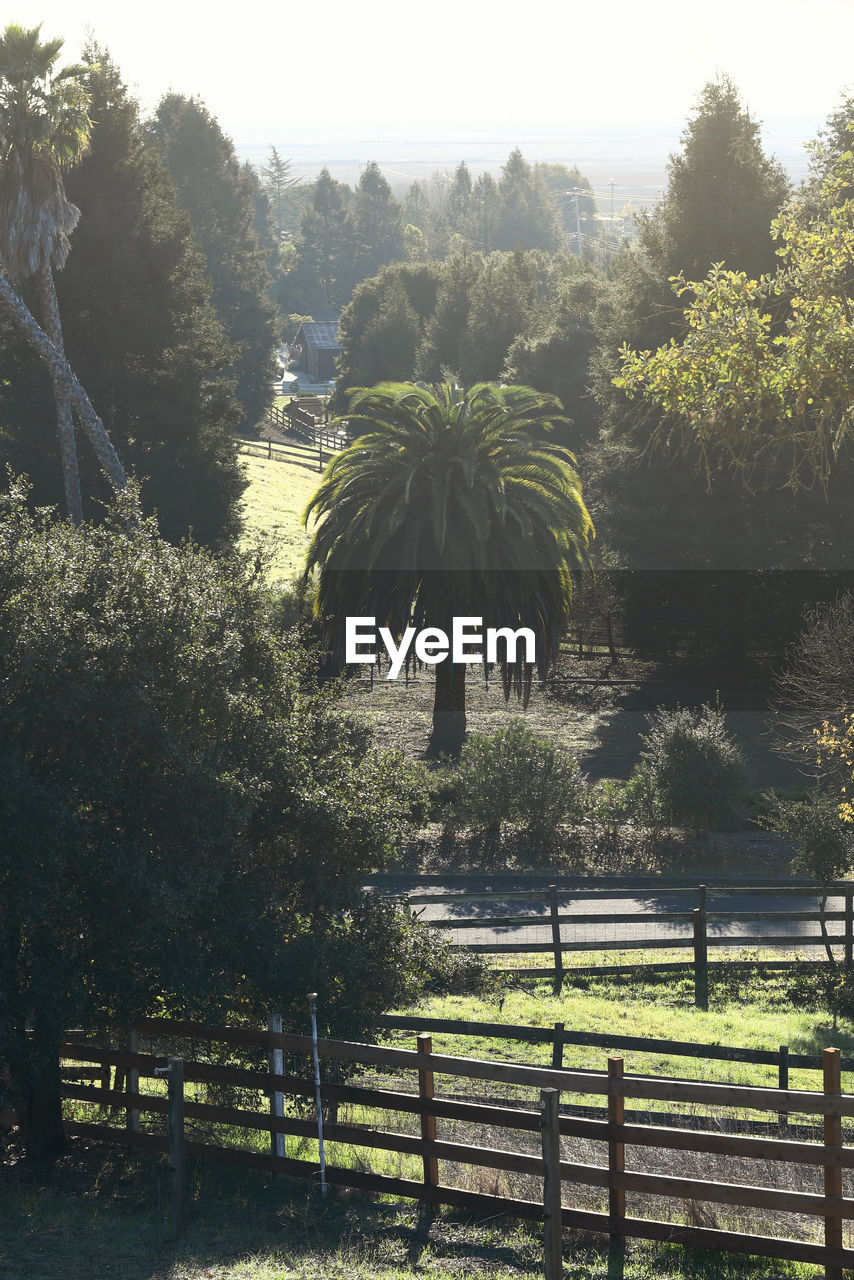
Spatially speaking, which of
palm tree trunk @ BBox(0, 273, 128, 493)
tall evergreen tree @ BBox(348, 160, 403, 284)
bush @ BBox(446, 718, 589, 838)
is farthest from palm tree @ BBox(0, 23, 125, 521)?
tall evergreen tree @ BBox(348, 160, 403, 284)

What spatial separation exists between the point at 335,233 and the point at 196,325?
14064cm

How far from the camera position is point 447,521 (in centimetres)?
2758

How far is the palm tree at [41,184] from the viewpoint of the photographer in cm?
3219

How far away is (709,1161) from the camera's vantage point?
10.5m

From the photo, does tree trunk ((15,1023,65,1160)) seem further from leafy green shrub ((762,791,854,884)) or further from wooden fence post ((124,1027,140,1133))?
leafy green shrub ((762,791,854,884))

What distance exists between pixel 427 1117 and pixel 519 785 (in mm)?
15489

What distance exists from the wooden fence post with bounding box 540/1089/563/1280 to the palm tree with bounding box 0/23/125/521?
1037 inches

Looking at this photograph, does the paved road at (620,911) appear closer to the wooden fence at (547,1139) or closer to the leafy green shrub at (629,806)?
the leafy green shrub at (629,806)

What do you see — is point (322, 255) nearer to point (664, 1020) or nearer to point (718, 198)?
point (718, 198)

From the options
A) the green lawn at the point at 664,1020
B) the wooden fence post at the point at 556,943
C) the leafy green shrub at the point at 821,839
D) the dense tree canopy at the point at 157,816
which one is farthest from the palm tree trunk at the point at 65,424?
the dense tree canopy at the point at 157,816

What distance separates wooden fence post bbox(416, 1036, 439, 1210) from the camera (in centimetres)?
880

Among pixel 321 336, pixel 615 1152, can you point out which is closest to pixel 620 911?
pixel 615 1152

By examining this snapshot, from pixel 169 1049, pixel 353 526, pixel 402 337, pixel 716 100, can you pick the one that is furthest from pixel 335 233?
pixel 169 1049

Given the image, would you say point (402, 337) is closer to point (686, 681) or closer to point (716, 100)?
point (716, 100)
